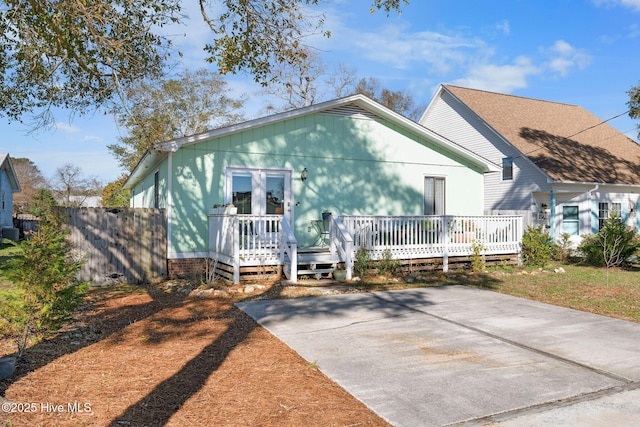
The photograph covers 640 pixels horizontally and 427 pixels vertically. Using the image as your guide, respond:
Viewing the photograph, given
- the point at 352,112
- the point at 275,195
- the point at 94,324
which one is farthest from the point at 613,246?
the point at 94,324

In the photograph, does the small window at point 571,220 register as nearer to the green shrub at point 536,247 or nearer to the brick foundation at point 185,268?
the green shrub at point 536,247

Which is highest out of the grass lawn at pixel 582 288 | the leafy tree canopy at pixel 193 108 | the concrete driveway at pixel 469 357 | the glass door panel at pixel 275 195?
the leafy tree canopy at pixel 193 108

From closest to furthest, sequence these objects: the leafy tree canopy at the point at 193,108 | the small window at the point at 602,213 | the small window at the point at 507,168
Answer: the small window at the point at 602,213
the small window at the point at 507,168
the leafy tree canopy at the point at 193,108

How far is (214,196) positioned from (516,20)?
1113cm

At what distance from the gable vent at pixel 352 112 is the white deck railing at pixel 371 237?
11.7ft

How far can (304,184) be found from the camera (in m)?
12.1

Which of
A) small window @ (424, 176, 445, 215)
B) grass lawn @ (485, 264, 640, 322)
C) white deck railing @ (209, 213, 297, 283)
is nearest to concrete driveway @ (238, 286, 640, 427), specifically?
grass lawn @ (485, 264, 640, 322)

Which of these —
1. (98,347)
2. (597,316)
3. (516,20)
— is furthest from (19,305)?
(516,20)

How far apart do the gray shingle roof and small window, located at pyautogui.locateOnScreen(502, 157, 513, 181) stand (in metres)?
0.76

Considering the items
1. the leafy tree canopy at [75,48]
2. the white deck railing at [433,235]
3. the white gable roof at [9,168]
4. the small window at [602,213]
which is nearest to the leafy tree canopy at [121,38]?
the leafy tree canopy at [75,48]

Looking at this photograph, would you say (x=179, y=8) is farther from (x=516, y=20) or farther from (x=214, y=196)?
(x=516, y=20)

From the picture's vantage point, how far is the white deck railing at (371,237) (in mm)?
9453

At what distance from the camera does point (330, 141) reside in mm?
12570

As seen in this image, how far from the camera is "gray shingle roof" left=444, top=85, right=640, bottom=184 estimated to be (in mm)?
18152
